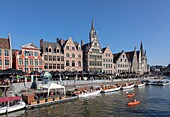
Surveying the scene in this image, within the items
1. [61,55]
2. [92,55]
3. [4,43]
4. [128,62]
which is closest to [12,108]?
[4,43]

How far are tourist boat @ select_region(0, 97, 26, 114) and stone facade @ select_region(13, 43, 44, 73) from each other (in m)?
21.8

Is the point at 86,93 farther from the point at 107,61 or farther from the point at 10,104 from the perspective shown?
the point at 107,61

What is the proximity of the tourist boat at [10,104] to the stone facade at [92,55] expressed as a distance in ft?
142

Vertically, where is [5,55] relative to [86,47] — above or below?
below

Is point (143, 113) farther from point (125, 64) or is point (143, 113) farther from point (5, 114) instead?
point (125, 64)

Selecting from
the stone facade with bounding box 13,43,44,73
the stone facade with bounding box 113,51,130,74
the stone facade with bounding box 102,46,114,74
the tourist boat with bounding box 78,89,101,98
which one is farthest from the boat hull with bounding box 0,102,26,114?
the stone facade with bounding box 113,51,130,74

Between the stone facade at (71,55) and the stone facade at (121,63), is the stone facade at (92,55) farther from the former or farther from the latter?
the stone facade at (121,63)

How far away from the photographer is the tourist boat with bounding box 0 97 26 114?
24984 millimetres

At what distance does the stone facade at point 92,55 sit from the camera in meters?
69.4

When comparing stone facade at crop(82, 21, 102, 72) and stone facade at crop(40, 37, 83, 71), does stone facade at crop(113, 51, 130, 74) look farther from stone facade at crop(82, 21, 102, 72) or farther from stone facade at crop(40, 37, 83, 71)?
stone facade at crop(40, 37, 83, 71)

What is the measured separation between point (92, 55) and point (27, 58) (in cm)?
2905

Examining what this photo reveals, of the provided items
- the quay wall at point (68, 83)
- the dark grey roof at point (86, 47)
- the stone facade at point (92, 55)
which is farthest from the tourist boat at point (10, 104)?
the dark grey roof at point (86, 47)

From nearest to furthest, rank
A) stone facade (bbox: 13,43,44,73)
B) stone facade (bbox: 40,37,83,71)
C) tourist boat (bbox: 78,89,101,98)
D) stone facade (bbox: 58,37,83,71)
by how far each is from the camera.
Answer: tourist boat (bbox: 78,89,101,98)
stone facade (bbox: 13,43,44,73)
stone facade (bbox: 40,37,83,71)
stone facade (bbox: 58,37,83,71)

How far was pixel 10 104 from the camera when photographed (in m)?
26.6
